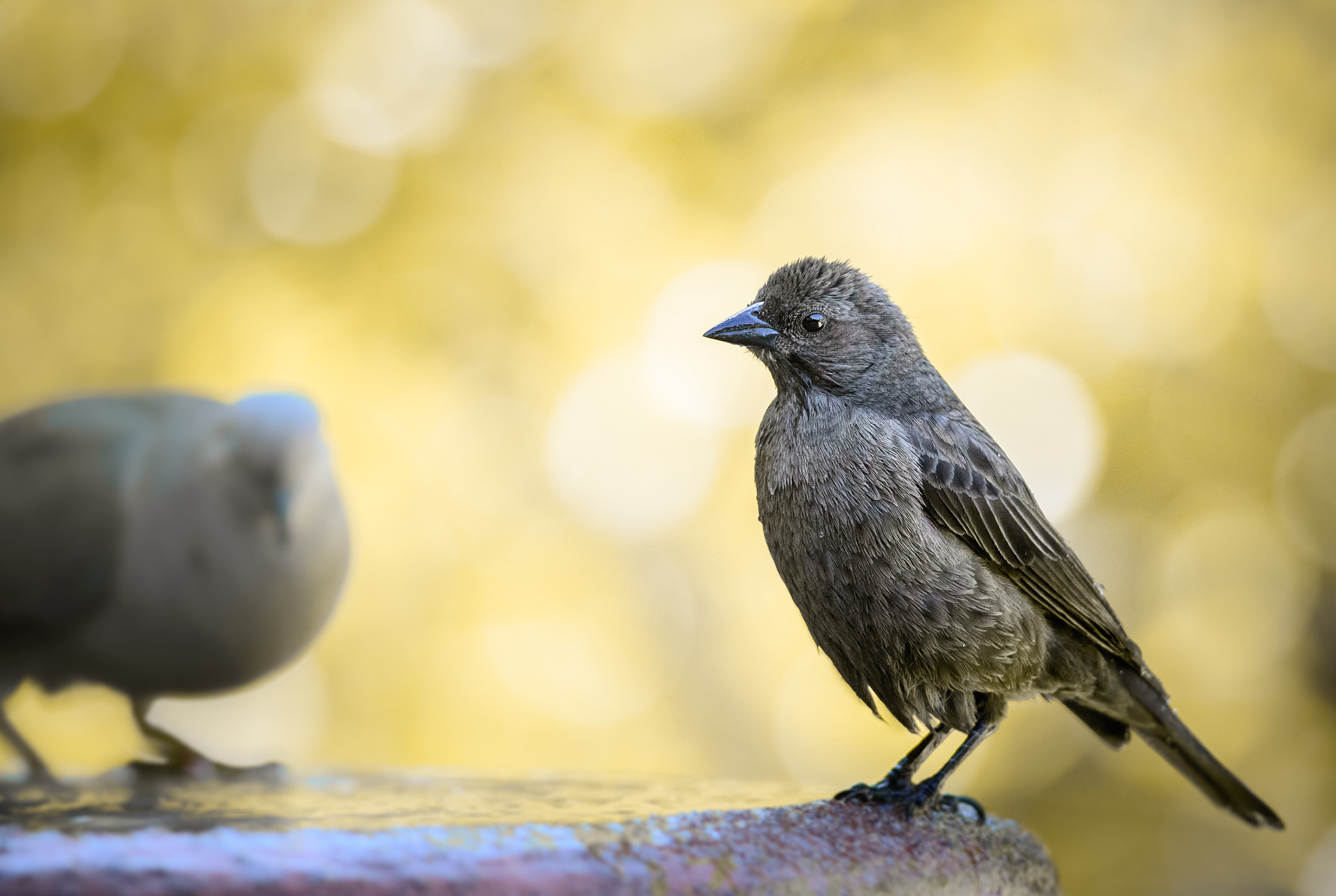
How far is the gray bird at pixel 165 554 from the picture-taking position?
10.5 feet

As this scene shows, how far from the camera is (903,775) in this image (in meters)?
2.10

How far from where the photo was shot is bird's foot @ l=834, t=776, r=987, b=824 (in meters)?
2.00

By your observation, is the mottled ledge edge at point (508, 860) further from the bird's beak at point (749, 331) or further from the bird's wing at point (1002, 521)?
the bird's beak at point (749, 331)

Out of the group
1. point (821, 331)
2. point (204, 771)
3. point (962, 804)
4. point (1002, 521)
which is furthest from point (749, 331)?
point (204, 771)

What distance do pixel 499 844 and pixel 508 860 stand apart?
4 centimetres

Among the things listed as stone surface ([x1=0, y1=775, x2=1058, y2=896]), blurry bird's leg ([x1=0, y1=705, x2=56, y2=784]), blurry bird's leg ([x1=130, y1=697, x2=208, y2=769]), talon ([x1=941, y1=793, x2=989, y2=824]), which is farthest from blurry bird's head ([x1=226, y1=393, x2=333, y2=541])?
talon ([x1=941, y1=793, x2=989, y2=824])

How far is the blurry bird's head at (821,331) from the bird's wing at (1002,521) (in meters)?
0.15

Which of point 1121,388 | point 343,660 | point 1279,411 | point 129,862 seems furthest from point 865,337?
point 343,660

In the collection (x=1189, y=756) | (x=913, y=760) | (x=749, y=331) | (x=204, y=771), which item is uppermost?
(x=749, y=331)

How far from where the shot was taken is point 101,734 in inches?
229

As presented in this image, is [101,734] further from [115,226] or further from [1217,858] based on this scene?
[1217,858]

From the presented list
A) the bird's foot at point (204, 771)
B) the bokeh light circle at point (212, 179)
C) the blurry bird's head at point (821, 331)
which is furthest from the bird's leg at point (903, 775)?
the bokeh light circle at point (212, 179)

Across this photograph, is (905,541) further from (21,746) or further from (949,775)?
(21,746)

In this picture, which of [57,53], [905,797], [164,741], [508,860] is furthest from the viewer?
[57,53]
